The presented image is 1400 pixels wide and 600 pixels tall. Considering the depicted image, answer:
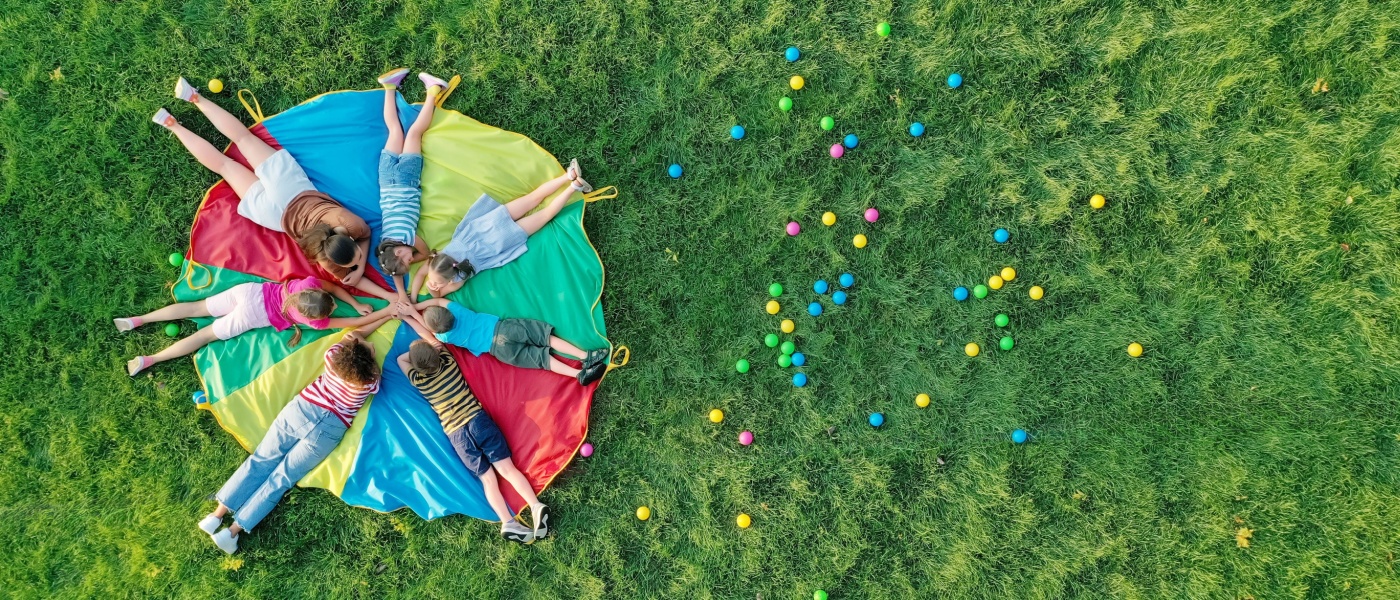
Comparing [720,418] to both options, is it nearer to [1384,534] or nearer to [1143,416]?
[1143,416]

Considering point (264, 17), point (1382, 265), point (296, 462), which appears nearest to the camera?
point (1382, 265)

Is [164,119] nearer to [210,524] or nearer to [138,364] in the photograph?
[138,364]

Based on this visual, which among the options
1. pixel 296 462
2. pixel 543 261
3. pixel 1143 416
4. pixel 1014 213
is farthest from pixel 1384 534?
pixel 296 462

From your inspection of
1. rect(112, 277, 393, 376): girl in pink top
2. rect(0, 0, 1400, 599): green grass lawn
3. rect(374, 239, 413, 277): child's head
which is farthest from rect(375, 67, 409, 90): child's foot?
rect(112, 277, 393, 376): girl in pink top

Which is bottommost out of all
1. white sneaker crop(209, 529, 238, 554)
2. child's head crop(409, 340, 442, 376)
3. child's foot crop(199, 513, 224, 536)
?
white sneaker crop(209, 529, 238, 554)

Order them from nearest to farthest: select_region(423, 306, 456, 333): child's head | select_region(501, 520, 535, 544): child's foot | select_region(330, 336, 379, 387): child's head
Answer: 1. select_region(330, 336, 379, 387): child's head
2. select_region(423, 306, 456, 333): child's head
3. select_region(501, 520, 535, 544): child's foot

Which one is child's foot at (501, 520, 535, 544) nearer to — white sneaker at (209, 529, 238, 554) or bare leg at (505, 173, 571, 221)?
white sneaker at (209, 529, 238, 554)
